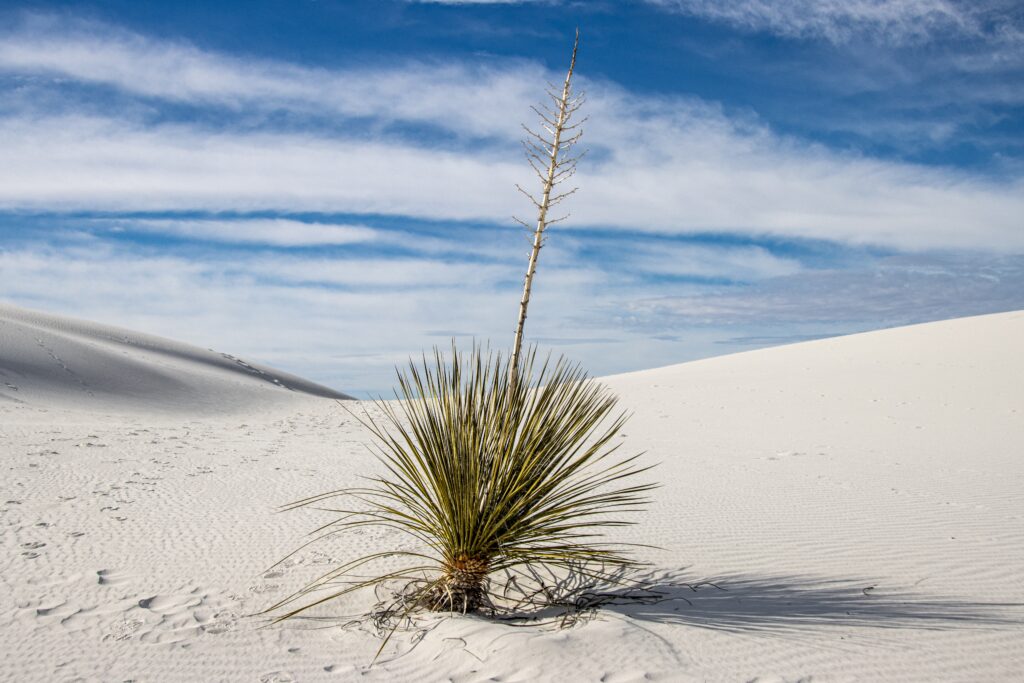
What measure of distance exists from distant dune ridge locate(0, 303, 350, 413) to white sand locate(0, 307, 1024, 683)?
2.06 metres

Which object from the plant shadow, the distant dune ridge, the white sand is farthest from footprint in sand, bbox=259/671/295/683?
the distant dune ridge

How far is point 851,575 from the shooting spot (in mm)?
5332

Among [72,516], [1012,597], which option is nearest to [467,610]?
[1012,597]

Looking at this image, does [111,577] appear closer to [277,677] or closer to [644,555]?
[277,677]

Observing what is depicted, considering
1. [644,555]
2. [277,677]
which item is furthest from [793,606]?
[277,677]

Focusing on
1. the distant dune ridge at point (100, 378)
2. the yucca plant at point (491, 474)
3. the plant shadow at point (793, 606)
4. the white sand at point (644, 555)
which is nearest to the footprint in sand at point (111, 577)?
the white sand at point (644, 555)

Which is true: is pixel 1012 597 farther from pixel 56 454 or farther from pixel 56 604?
pixel 56 454

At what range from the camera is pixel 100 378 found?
1927 cm

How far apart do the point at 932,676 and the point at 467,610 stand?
93.6 inches

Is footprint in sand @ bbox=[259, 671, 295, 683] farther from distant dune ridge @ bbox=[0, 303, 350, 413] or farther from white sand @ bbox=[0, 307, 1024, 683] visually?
distant dune ridge @ bbox=[0, 303, 350, 413]

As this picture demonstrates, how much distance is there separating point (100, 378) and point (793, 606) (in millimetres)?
19012

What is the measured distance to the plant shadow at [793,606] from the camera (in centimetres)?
424

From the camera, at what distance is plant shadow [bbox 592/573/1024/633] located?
4.24m

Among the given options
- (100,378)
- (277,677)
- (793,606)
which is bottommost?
→ (277,677)
